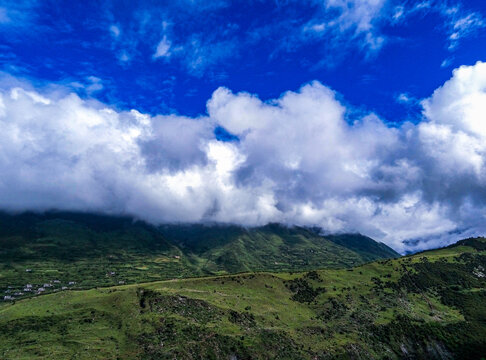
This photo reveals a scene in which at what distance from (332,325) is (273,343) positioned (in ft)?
170

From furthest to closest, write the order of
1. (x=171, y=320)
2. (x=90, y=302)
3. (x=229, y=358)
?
1. (x=90, y=302)
2. (x=171, y=320)
3. (x=229, y=358)

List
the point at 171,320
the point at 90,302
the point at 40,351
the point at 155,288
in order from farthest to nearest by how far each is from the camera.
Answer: the point at 155,288
the point at 90,302
the point at 171,320
the point at 40,351

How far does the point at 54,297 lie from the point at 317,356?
512 feet

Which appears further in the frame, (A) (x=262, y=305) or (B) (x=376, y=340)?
(A) (x=262, y=305)

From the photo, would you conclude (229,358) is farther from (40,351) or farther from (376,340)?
(376,340)

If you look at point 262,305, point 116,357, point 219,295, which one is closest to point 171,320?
point 116,357

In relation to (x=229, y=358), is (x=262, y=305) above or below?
above

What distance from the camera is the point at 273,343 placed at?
515 ft

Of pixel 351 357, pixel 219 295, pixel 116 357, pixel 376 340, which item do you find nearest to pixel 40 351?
pixel 116 357

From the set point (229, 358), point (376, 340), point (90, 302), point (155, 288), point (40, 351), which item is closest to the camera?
point (40, 351)

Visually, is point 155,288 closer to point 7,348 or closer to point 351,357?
point 7,348

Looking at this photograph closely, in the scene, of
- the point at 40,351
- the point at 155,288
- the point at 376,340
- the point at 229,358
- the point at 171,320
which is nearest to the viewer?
the point at 40,351

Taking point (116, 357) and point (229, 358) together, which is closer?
point (116, 357)

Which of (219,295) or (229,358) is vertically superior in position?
(219,295)
